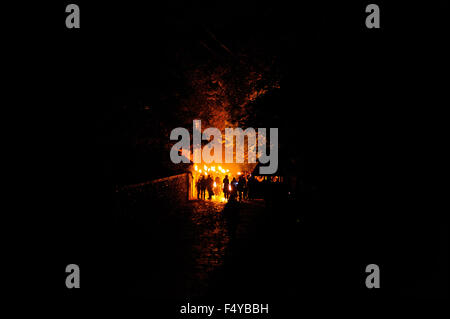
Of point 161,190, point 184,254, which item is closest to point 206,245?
point 184,254

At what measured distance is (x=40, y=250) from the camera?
6.02 m

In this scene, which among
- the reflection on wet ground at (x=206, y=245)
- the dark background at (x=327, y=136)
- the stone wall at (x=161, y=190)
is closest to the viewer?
the dark background at (x=327, y=136)

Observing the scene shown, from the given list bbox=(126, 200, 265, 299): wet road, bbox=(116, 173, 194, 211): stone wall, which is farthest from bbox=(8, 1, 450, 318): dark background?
bbox=(116, 173, 194, 211): stone wall

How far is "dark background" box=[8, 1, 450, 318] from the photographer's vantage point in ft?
18.2

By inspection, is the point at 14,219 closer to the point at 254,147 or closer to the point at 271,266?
the point at 271,266

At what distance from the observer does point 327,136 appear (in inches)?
351

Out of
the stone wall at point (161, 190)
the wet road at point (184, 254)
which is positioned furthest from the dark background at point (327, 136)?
the stone wall at point (161, 190)

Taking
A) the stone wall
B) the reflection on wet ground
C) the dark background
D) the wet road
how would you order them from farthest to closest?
the stone wall < the reflection on wet ground < the wet road < the dark background

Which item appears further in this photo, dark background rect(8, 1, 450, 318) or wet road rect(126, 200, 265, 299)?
wet road rect(126, 200, 265, 299)

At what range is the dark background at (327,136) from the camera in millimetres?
5539

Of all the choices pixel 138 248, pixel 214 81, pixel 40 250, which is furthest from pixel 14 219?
pixel 214 81

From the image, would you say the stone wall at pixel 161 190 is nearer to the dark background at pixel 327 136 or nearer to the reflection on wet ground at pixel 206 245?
the dark background at pixel 327 136

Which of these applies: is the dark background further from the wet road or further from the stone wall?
the stone wall

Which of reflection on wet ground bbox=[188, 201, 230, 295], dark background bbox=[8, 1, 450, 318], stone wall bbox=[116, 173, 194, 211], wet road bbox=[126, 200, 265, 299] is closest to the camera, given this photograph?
dark background bbox=[8, 1, 450, 318]
